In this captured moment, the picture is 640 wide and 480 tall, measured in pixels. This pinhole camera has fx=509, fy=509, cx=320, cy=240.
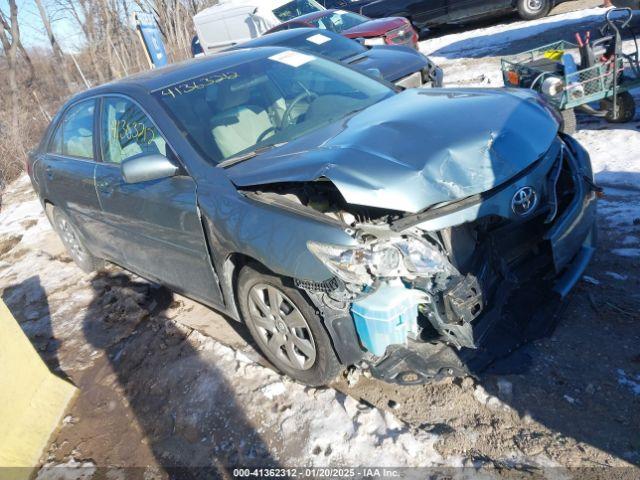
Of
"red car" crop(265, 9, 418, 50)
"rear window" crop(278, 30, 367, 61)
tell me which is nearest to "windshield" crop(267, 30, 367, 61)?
"rear window" crop(278, 30, 367, 61)

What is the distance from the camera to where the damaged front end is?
2.35 meters

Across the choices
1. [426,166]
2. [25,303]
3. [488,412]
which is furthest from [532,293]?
[25,303]

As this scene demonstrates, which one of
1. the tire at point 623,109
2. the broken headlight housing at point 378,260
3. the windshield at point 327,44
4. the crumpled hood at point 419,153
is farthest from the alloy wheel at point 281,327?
the windshield at point 327,44

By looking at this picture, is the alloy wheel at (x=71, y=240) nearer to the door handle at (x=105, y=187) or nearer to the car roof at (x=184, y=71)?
the door handle at (x=105, y=187)

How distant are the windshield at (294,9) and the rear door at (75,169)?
9.81 metres

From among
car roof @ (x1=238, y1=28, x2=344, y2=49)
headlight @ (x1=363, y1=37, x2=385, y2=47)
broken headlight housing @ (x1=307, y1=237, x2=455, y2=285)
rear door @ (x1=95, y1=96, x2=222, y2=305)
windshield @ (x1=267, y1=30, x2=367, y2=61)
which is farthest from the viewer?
headlight @ (x1=363, y1=37, x2=385, y2=47)

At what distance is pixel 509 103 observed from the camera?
2.98 metres

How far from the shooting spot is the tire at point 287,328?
8.71 feet

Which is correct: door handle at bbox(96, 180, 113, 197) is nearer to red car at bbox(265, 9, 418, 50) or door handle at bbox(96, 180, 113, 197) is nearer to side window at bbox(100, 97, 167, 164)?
side window at bbox(100, 97, 167, 164)

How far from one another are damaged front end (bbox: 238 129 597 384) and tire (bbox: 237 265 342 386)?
13 cm

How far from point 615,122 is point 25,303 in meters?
6.57

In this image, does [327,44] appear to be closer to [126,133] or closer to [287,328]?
[126,133]

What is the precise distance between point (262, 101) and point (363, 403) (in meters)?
2.03

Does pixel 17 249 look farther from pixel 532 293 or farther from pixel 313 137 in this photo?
pixel 532 293
